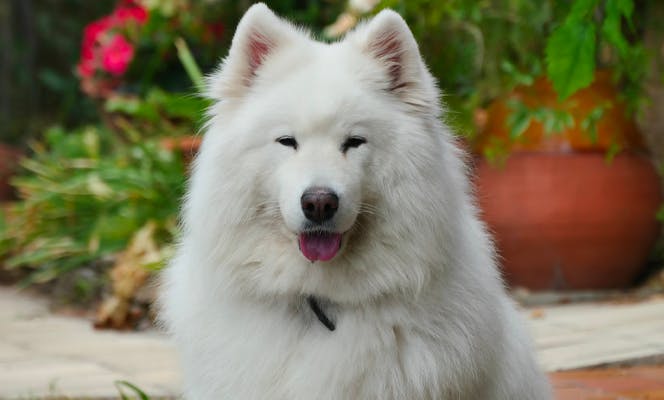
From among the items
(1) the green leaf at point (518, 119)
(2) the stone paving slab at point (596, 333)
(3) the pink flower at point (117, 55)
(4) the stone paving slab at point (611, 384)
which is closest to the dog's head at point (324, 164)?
(4) the stone paving slab at point (611, 384)

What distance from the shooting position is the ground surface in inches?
148

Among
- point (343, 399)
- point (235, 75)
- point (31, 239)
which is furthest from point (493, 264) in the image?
point (31, 239)

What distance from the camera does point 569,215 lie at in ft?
19.0

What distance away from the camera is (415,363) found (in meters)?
2.45

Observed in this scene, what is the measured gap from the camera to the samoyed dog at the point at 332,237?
7.99 feet

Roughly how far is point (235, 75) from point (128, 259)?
11.1 ft

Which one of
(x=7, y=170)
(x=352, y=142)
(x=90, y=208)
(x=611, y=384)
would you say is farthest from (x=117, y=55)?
(x=352, y=142)

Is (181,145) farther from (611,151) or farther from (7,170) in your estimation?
(7,170)

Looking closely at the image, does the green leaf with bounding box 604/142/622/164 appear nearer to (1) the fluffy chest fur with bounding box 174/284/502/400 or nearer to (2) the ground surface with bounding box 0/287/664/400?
(2) the ground surface with bounding box 0/287/664/400

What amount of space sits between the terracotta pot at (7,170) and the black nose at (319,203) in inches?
349

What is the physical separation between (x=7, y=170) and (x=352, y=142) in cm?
897

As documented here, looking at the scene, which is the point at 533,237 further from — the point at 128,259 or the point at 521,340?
the point at 521,340

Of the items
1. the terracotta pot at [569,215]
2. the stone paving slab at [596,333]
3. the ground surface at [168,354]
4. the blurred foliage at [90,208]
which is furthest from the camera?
the blurred foliage at [90,208]

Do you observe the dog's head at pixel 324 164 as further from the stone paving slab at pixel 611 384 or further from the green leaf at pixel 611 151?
the green leaf at pixel 611 151
